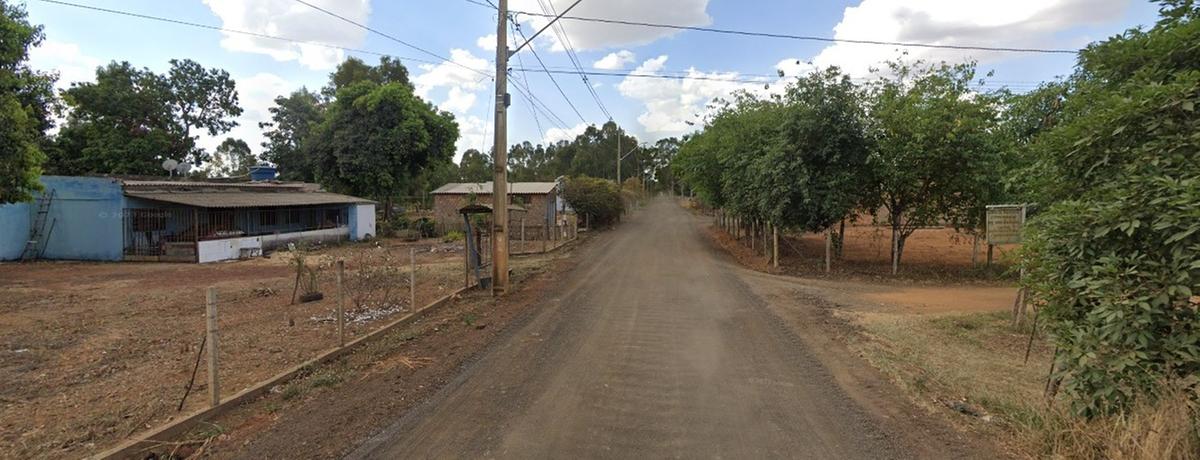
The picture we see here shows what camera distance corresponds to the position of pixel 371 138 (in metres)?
33.6

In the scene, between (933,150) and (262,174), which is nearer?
(933,150)

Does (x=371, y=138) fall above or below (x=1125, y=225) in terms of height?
above

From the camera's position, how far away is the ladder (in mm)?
21547

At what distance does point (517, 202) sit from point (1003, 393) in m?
26.2

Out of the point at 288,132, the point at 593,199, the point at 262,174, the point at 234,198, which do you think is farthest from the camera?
the point at 288,132

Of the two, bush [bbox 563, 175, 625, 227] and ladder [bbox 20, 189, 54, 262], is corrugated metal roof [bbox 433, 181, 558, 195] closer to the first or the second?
bush [bbox 563, 175, 625, 227]

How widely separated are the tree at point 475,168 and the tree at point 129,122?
21374 mm

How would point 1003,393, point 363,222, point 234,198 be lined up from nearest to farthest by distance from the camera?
point 1003,393
point 234,198
point 363,222

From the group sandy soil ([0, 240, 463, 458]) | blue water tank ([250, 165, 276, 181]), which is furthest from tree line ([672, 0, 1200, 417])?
blue water tank ([250, 165, 276, 181])

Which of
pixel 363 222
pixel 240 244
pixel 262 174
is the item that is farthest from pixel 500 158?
pixel 262 174

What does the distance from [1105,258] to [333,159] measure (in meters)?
37.7

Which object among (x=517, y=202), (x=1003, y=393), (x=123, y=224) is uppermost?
(x=517, y=202)

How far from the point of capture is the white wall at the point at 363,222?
31.9m

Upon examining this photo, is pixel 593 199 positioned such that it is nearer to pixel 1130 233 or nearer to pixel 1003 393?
pixel 1003 393
